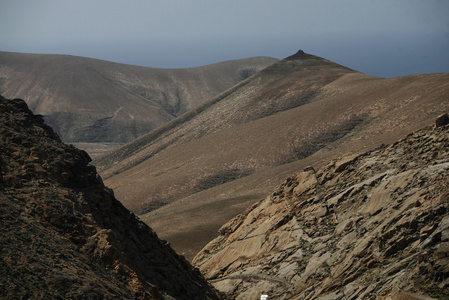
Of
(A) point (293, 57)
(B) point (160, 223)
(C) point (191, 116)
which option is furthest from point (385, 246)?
(A) point (293, 57)

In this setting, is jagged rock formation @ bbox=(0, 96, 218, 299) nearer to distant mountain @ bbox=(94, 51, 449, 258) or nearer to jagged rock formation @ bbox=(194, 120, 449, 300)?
jagged rock formation @ bbox=(194, 120, 449, 300)

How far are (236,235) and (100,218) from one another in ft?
41.5

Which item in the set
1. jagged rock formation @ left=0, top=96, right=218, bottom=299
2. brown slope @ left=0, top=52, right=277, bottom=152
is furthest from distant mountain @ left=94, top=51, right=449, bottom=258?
brown slope @ left=0, top=52, right=277, bottom=152

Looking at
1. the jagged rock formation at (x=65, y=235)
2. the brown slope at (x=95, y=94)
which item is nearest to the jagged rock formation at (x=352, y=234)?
the jagged rock formation at (x=65, y=235)

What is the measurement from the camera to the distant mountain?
5303 cm

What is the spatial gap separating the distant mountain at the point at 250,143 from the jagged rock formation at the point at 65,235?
54.5ft

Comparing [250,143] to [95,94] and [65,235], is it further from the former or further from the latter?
[95,94]

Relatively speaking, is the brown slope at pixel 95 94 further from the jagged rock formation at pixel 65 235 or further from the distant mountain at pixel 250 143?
the jagged rock formation at pixel 65 235

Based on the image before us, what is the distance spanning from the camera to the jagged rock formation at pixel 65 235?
17.8 m

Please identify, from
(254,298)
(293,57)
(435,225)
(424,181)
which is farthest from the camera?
(293,57)

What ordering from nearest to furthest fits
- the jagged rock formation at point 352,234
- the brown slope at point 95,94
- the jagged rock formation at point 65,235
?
the jagged rock formation at point 65,235 < the jagged rock formation at point 352,234 < the brown slope at point 95,94

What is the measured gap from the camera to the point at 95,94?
579 ft

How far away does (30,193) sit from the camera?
837 inches

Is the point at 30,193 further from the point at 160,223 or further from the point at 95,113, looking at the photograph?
the point at 95,113
